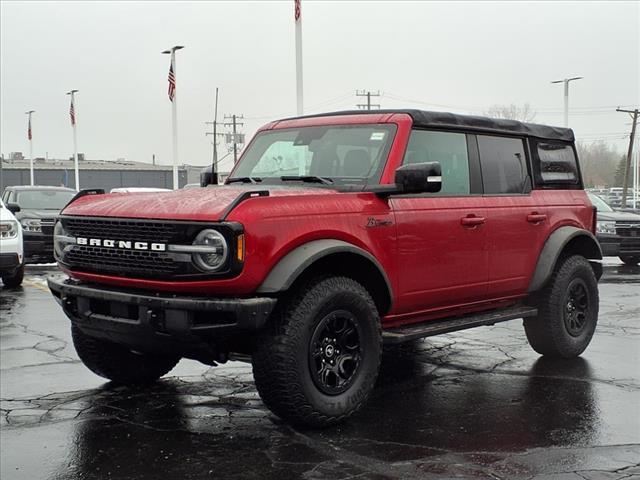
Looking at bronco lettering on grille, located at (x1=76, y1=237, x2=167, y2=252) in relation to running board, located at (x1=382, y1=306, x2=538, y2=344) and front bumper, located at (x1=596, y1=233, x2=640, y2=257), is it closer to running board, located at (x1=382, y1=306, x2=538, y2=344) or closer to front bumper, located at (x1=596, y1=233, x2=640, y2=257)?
running board, located at (x1=382, y1=306, x2=538, y2=344)

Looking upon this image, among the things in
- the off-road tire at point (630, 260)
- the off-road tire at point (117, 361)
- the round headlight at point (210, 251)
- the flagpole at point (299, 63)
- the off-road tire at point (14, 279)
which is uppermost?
the flagpole at point (299, 63)

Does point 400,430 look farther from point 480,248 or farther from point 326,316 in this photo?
point 480,248

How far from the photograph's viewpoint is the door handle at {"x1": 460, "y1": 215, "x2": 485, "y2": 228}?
564cm

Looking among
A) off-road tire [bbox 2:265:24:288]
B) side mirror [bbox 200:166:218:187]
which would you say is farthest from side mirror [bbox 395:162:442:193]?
off-road tire [bbox 2:265:24:288]

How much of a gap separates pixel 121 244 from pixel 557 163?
4222 millimetres

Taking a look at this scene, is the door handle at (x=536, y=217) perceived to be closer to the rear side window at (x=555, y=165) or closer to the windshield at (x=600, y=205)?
the rear side window at (x=555, y=165)

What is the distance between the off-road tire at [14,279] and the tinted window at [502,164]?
26.6ft

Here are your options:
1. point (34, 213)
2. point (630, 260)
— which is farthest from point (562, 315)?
point (34, 213)

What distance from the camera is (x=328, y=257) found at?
475cm

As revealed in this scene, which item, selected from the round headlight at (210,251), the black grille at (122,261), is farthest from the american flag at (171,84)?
the round headlight at (210,251)

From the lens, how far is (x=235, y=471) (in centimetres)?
397

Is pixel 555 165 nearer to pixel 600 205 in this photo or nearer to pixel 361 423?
pixel 361 423

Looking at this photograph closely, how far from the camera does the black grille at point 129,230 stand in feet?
14.4

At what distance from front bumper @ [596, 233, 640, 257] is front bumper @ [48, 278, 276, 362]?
40.6 ft
